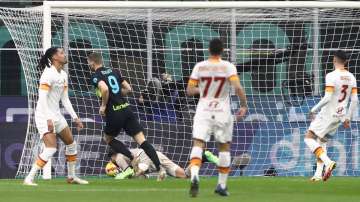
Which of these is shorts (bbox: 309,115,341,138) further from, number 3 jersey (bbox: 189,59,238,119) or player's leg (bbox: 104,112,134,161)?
number 3 jersey (bbox: 189,59,238,119)

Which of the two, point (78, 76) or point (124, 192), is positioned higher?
point (78, 76)

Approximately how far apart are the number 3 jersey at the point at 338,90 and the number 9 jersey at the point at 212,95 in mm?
4330

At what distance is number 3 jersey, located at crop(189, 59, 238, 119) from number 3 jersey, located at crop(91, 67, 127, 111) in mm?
4195

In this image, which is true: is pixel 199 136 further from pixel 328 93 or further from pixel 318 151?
pixel 318 151

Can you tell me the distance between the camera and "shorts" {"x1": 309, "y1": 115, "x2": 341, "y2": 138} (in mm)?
19078

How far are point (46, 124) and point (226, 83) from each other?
12.9 feet

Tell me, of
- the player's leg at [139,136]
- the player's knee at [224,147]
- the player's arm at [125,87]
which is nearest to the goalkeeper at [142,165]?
the player's leg at [139,136]

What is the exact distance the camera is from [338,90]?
18.8m

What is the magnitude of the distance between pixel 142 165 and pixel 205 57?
3915 millimetres

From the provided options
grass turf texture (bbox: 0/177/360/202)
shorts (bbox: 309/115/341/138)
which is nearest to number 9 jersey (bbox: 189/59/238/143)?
grass turf texture (bbox: 0/177/360/202)

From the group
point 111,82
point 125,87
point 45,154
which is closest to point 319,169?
point 125,87

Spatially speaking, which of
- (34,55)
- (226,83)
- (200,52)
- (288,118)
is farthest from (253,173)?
(226,83)

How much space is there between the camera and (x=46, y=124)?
17.5 metres

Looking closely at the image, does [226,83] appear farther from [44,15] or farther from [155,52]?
[155,52]
